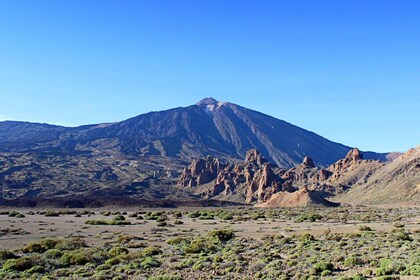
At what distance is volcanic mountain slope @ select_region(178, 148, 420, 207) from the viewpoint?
96688 millimetres

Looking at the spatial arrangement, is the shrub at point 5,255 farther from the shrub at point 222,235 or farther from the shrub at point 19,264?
the shrub at point 222,235

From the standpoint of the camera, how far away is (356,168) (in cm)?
12962

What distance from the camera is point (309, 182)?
139 meters

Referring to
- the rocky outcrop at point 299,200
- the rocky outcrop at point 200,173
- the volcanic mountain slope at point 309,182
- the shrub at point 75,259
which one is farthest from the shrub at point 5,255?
the rocky outcrop at point 200,173

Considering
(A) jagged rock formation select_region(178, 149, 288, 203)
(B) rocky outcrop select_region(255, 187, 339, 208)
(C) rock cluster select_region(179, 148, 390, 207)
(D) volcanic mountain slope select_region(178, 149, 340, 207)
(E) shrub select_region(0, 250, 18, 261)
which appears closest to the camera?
(E) shrub select_region(0, 250, 18, 261)

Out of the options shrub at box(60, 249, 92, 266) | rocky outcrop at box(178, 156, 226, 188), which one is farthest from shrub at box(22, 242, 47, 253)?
rocky outcrop at box(178, 156, 226, 188)

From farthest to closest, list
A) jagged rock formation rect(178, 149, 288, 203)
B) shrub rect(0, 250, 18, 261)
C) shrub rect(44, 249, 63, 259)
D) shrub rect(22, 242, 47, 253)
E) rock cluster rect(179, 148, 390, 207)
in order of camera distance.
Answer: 1. jagged rock formation rect(178, 149, 288, 203)
2. rock cluster rect(179, 148, 390, 207)
3. shrub rect(22, 242, 47, 253)
4. shrub rect(44, 249, 63, 259)
5. shrub rect(0, 250, 18, 261)

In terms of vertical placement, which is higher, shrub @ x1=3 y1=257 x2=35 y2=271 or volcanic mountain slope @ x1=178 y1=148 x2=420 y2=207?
volcanic mountain slope @ x1=178 y1=148 x2=420 y2=207

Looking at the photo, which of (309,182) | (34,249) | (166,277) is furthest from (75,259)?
(309,182)

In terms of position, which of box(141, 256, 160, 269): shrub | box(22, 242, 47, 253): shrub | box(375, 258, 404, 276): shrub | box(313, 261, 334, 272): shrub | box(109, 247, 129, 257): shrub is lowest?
box(22, 242, 47, 253): shrub

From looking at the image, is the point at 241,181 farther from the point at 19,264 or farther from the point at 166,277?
the point at 166,277

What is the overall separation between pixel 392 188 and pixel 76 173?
115 m

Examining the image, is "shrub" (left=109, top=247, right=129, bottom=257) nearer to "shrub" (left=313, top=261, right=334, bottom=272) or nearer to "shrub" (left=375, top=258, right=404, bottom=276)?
"shrub" (left=313, top=261, right=334, bottom=272)

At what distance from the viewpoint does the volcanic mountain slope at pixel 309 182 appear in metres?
96.7
